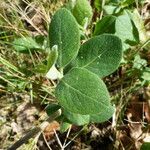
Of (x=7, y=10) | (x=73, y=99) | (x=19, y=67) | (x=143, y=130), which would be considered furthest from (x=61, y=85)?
(x=7, y=10)

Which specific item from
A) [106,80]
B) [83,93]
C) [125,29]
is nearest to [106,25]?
[125,29]

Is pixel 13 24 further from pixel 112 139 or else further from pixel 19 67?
pixel 112 139

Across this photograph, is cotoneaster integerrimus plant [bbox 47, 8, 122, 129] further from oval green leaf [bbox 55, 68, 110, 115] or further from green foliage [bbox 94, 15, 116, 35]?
green foliage [bbox 94, 15, 116, 35]

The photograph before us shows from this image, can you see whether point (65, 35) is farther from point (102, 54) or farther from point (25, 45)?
point (25, 45)

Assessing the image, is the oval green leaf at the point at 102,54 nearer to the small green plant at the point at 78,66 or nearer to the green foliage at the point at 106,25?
the small green plant at the point at 78,66

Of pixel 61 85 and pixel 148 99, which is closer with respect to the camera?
pixel 61 85
